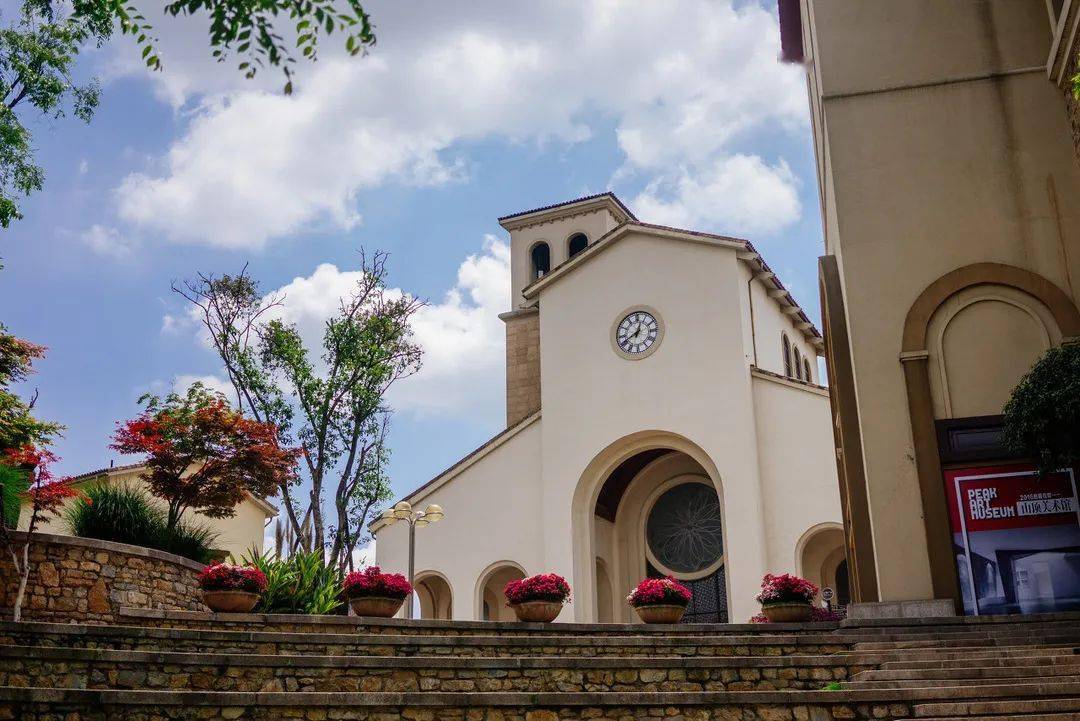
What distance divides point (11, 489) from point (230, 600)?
3.77 m

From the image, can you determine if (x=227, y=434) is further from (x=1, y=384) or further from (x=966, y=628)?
(x=966, y=628)

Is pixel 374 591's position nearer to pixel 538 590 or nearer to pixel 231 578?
pixel 231 578

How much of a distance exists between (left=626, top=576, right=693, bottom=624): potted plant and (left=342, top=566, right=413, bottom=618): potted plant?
3144 mm

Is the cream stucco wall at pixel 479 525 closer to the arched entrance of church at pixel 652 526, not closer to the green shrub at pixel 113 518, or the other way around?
the arched entrance of church at pixel 652 526

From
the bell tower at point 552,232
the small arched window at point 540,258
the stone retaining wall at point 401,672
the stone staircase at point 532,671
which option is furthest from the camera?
the small arched window at point 540,258

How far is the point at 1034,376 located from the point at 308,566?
32.2ft

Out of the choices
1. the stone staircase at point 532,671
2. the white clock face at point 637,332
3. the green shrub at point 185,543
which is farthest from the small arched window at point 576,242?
the stone staircase at point 532,671

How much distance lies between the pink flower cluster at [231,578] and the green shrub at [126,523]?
9.30ft

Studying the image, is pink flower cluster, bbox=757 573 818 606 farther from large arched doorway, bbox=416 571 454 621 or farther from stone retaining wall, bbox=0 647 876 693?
large arched doorway, bbox=416 571 454 621

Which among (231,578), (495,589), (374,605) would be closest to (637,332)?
(495,589)

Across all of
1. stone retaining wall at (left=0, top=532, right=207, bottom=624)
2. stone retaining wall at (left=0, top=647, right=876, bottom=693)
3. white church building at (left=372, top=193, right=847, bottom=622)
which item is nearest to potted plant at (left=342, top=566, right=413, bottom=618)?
stone retaining wall at (left=0, top=532, right=207, bottom=624)

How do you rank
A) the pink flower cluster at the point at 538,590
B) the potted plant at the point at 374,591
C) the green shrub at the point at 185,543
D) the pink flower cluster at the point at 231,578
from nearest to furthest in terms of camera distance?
the pink flower cluster at the point at 231,578 < the potted plant at the point at 374,591 < the pink flower cluster at the point at 538,590 < the green shrub at the point at 185,543

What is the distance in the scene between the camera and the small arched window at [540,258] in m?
35.2

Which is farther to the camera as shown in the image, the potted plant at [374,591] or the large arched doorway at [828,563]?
the large arched doorway at [828,563]
